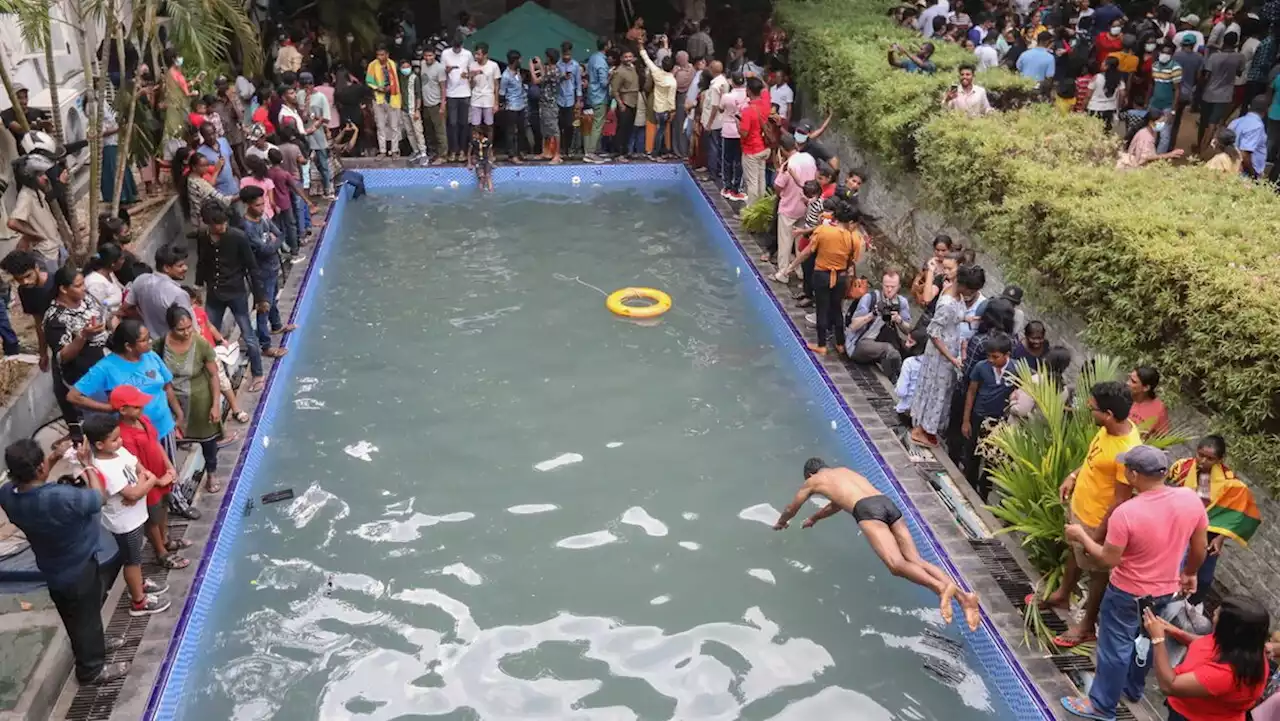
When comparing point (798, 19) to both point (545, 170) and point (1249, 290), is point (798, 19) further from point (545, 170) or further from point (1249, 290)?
point (1249, 290)

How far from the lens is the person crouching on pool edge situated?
247 inches

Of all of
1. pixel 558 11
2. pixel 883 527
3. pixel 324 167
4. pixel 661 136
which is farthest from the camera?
pixel 558 11

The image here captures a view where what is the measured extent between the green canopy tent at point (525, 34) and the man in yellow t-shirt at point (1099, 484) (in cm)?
1302

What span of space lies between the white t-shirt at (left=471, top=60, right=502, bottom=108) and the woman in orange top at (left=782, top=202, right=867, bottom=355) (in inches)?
303

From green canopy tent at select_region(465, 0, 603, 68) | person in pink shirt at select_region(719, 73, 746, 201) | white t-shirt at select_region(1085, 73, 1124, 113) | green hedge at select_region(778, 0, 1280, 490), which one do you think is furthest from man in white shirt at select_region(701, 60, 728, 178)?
white t-shirt at select_region(1085, 73, 1124, 113)

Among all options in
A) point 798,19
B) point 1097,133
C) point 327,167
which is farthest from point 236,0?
point 1097,133

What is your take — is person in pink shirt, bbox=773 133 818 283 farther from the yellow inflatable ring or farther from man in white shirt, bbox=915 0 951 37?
man in white shirt, bbox=915 0 951 37

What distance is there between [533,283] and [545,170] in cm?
493

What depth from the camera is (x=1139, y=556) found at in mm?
5375

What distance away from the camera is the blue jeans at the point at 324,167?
15.0 metres

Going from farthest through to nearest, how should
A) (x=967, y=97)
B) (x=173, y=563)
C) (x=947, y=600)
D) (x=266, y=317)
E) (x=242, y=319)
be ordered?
(x=967, y=97), (x=266, y=317), (x=242, y=319), (x=173, y=563), (x=947, y=600)

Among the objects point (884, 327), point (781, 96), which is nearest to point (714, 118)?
point (781, 96)

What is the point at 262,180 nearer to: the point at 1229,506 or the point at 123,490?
the point at 123,490

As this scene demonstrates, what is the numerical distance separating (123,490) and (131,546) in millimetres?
476
